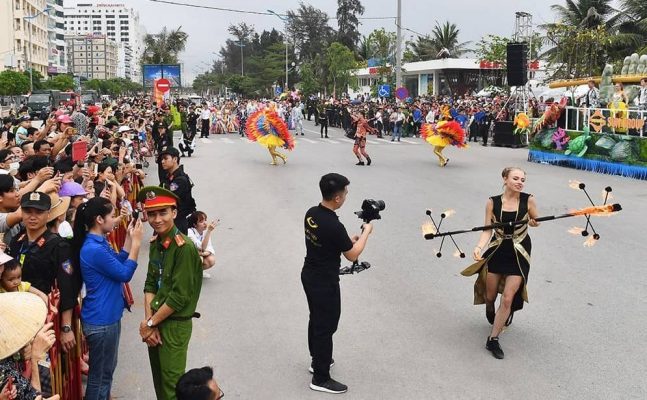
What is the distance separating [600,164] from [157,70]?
4355 centimetres

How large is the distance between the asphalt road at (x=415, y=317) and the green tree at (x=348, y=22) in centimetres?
7347

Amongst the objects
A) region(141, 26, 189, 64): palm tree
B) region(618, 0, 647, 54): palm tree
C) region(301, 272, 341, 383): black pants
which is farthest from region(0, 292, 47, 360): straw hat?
region(141, 26, 189, 64): palm tree

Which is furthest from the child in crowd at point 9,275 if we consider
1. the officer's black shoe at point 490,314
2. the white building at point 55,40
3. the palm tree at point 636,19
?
the white building at point 55,40

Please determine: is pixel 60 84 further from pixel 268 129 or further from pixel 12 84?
pixel 268 129

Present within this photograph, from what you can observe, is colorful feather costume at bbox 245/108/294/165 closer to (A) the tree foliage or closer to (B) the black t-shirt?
(B) the black t-shirt

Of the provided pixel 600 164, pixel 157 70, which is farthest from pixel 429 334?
pixel 157 70

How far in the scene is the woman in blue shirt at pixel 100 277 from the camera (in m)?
4.53

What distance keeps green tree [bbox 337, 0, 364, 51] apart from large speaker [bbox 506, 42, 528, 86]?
59374 mm

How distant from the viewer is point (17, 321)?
129 inches

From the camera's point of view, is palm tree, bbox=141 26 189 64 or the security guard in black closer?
the security guard in black

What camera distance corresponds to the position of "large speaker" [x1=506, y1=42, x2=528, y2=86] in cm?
2639

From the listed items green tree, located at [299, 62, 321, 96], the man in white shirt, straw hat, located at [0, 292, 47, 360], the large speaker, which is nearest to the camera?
straw hat, located at [0, 292, 47, 360]

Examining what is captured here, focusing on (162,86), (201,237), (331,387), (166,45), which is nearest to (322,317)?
(331,387)

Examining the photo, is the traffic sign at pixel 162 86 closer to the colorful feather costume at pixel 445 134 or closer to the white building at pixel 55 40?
the colorful feather costume at pixel 445 134
